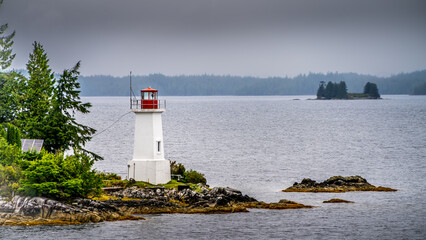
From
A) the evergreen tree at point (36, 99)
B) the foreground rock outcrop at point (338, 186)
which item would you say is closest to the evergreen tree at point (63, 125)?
the evergreen tree at point (36, 99)

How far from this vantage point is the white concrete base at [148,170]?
4856cm

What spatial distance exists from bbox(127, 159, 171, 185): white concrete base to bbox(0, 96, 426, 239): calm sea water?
5554 millimetres

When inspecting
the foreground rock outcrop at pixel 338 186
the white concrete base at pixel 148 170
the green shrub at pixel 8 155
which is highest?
the green shrub at pixel 8 155

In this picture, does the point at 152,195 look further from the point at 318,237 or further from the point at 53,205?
the point at 318,237

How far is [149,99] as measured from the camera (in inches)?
1948

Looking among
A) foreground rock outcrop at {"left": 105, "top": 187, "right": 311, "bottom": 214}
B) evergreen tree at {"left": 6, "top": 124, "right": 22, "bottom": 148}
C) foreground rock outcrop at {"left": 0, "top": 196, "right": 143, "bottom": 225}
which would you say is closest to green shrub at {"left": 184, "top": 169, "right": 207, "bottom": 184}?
foreground rock outcrop at {"left": 105, "top": 187, "right": 311, "bottom": 214}

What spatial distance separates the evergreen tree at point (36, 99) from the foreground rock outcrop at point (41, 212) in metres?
12.1

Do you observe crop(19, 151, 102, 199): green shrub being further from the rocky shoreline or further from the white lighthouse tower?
the white lighthouse tower

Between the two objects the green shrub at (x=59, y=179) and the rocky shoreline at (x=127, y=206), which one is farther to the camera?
the green shrub at (x=59, y=179)

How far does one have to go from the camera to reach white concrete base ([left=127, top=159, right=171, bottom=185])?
48562mm

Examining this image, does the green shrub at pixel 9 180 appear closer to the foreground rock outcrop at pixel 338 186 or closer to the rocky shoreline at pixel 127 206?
the rocky shoreline at pixel 127 206

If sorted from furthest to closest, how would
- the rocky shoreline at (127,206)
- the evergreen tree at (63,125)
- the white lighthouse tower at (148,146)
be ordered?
the evergreen tree at (63,125), the white lighthouse tower at (148,146), the rocky shoreline at (127,206)

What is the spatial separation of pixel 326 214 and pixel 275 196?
8918mm

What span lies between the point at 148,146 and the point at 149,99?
11.4 ft
